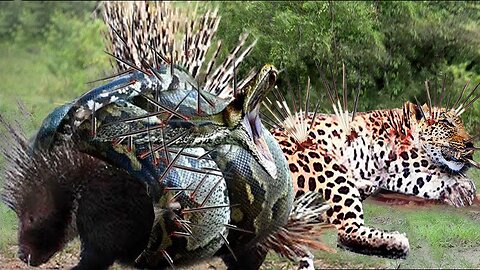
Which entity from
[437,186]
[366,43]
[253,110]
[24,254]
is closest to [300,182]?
[437,186]

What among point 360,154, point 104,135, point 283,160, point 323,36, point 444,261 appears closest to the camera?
point 104,135

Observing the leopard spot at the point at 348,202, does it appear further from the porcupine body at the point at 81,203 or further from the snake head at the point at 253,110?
the porcupine body at the point at 81,203

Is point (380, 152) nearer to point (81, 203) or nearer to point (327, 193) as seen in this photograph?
point (327, 193)

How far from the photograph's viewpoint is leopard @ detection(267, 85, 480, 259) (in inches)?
101

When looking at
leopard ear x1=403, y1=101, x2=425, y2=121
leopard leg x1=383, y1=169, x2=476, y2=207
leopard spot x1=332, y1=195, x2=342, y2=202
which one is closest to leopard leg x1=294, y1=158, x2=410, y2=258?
leopard spot x1=332, y1=195, x2=342, y2=202

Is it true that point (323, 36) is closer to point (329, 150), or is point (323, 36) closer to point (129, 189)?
point (329, 150)

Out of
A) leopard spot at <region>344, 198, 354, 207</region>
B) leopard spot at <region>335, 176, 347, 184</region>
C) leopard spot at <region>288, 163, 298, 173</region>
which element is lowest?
leopard spot at <region>344, 198, 354, 207</region>

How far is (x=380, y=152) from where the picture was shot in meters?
2.64

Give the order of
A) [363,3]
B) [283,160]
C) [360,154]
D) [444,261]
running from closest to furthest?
[283,160] < [444,261] < [360,154] < [363,3]

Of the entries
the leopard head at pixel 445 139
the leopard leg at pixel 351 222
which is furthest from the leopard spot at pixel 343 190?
the leopard head at pixel 445 139

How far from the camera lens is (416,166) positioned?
2.63m

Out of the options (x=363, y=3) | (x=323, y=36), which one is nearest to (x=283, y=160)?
(x=323, y=36)

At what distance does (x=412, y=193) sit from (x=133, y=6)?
92 cm

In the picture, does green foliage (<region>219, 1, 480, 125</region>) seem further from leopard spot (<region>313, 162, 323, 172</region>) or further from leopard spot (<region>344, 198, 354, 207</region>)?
leopard spot (<region>344, 198, 354, 207</region>)
